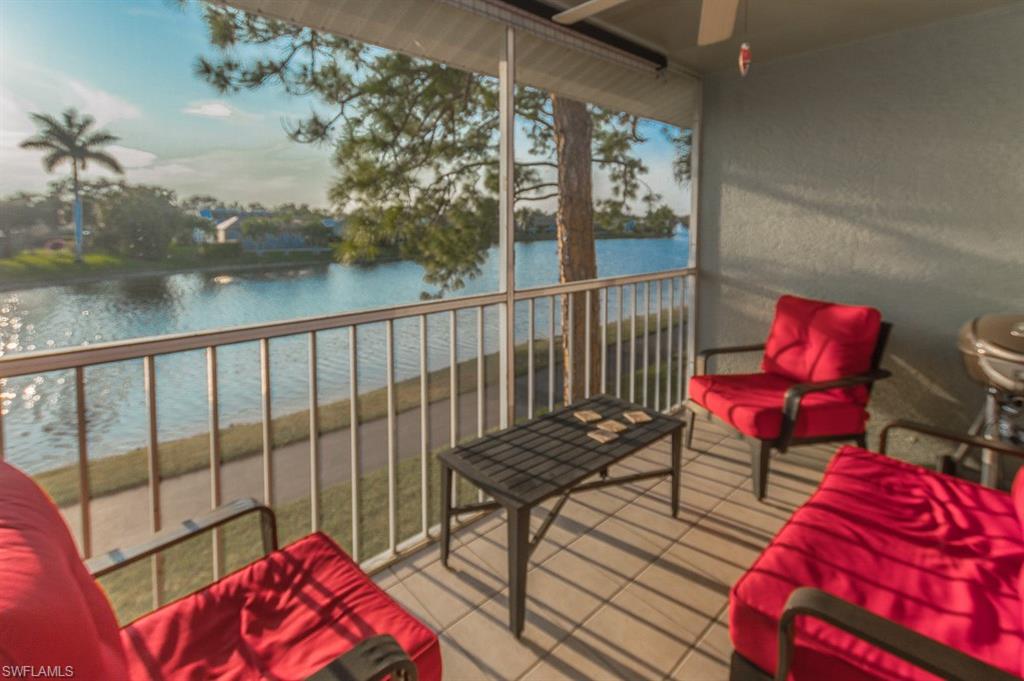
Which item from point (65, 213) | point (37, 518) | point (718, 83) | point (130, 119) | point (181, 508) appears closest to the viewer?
point (37, 518)

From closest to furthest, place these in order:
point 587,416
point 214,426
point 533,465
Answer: point 214,426, point 533,465, point 587,416

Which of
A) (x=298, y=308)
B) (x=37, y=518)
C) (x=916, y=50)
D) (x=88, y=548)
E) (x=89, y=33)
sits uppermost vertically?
(x=916, y=50)

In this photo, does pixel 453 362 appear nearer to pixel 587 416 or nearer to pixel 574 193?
pixel 587 416

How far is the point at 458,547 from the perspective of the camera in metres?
2.57

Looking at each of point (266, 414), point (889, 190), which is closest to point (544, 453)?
point (266, 414)

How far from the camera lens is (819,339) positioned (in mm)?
3363

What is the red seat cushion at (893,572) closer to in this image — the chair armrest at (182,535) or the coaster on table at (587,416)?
the coaster on table at (587,416)

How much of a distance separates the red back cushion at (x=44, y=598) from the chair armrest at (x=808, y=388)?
9.41ft

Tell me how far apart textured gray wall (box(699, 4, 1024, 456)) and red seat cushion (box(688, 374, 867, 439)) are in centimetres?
82

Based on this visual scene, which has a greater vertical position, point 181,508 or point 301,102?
point 301,102

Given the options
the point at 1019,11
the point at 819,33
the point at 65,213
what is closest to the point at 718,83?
the point at 819,33

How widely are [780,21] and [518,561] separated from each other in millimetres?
3185

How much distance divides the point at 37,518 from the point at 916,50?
4.44 meters

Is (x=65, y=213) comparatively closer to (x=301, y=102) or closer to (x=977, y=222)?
(x=301, y=102)
